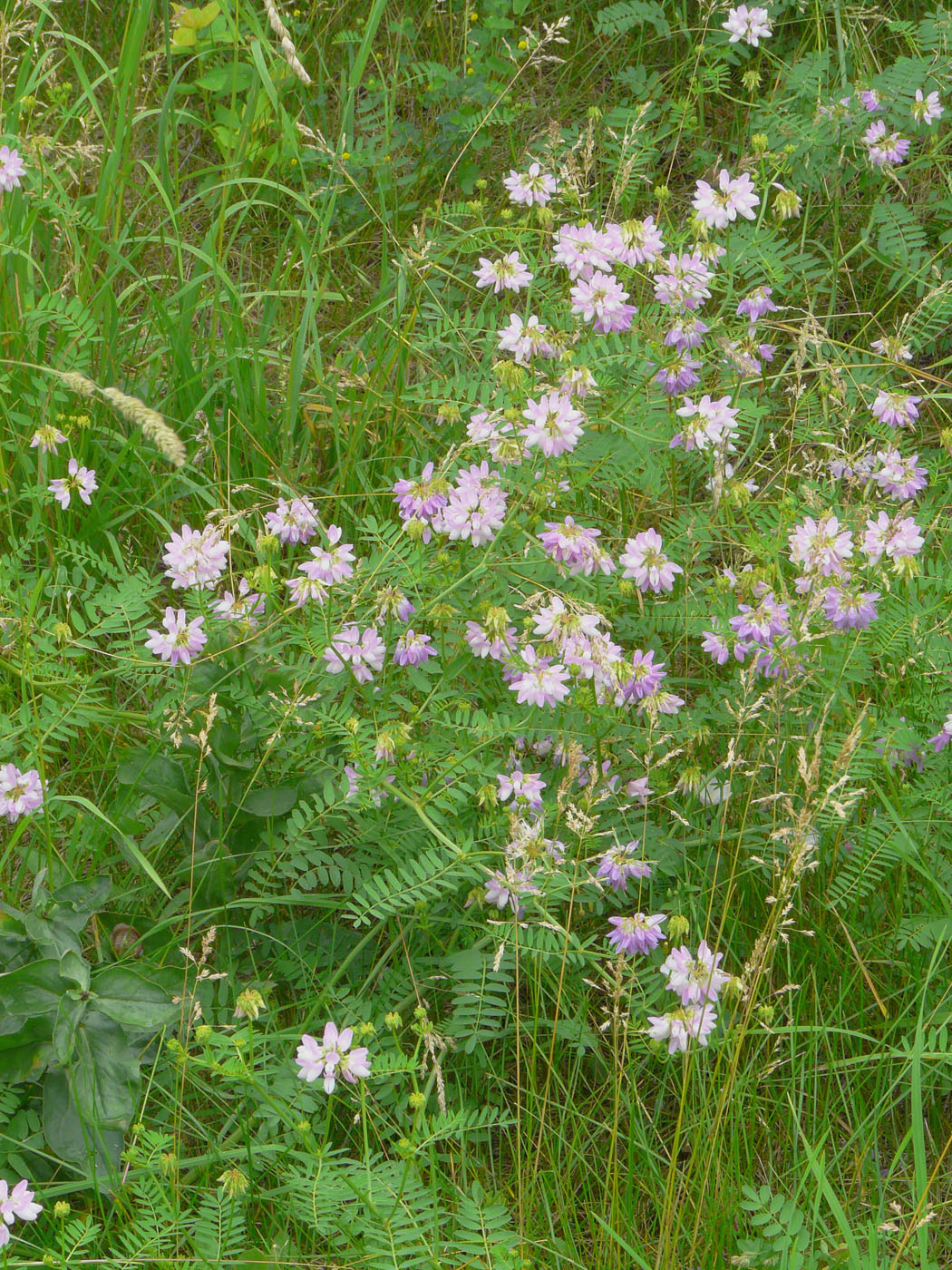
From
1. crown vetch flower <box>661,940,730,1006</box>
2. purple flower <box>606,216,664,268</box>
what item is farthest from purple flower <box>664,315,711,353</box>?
crown vetch flower <box>661,940,730,1006</box>

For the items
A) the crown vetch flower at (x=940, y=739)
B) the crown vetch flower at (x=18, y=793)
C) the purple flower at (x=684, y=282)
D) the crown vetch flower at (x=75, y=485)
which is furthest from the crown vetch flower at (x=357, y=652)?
the crown vetch flower at (x=940, y=739)

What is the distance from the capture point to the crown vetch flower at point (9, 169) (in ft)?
8.95

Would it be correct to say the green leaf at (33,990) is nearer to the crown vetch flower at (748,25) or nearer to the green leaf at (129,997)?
the green leaf at (129,997)

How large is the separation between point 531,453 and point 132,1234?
52.7 inches

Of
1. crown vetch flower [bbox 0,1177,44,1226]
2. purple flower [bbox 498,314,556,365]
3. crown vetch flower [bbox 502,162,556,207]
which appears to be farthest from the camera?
crown vetch flower [bbox 502,162,556,207]

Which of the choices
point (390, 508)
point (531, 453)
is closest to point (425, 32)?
point (390, 508)

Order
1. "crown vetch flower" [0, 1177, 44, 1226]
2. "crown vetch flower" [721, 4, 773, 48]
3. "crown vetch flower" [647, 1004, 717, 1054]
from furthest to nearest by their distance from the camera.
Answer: "crown vetch flower" [721, 4, 773, 48] → "crown vetch flower" [647, 1004, 717, 1054] → "crown vetch flower" [0, 1177, 44, 1226]

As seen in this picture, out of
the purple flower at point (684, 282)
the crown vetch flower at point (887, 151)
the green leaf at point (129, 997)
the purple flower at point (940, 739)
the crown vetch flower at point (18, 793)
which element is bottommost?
the green leaf at point (129, 997)

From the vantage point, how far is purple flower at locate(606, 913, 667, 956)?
1875mm

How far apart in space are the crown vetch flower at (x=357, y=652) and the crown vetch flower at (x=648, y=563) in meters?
0.43

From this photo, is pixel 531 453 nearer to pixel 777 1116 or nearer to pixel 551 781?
pixel 551 781

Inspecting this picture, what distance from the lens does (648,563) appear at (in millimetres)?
Answer: 2084

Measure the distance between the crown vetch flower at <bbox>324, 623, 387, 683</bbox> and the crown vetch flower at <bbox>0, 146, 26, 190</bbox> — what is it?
1445mm

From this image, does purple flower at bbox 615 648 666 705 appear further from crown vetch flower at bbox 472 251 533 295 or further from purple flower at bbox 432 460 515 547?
crown vetch flower at bbox 472 251 533 295
